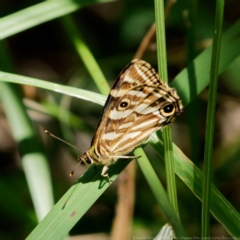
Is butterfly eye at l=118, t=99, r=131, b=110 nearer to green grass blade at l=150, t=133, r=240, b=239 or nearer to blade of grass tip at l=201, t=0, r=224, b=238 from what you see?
green grass blade at l=150, t=133, r=240, b=239

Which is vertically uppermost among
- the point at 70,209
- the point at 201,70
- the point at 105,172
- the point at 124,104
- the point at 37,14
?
the point at 201,70

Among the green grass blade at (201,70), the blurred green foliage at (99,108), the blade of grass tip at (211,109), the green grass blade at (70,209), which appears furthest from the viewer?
the blurred green foliage at (99,108)

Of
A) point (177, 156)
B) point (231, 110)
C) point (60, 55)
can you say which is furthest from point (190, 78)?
point (60, 55)

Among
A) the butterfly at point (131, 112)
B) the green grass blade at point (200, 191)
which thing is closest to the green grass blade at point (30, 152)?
the butterfly at point (131, 112)

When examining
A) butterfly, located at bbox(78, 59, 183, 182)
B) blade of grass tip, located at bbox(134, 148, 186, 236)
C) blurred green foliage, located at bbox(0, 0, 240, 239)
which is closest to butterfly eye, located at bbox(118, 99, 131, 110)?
butterfly, located at bbox(78, 59, 183, 182)

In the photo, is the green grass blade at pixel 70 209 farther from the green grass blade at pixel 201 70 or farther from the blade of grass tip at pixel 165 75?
the green grass blade at pixel 201 70

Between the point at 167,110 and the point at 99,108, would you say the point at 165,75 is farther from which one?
the point at 99,108

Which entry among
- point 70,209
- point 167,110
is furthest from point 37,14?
point 70,209
